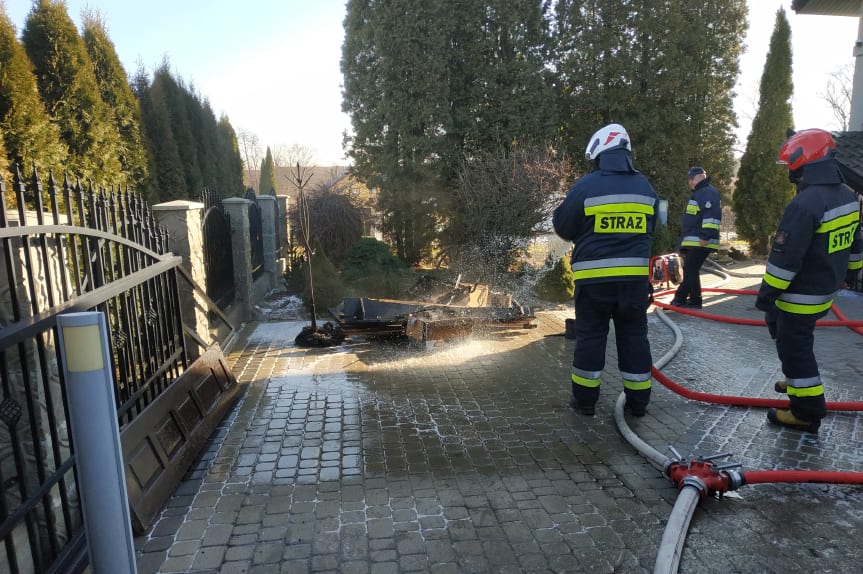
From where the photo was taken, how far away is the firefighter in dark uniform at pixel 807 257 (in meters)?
3.75

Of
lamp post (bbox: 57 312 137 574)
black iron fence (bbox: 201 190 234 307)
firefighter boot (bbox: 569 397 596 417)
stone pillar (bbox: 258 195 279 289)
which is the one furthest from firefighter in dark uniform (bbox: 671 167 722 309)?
lamp post (bbox: 57 312 137 574)

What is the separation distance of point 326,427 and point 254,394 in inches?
42.9

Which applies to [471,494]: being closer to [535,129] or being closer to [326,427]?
[326,427]

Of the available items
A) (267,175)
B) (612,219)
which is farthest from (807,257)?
(267,175)

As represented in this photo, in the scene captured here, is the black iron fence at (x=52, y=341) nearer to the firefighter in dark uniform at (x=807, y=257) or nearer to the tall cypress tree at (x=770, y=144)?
the firefighter in dark uniform at (x=807, y=257)

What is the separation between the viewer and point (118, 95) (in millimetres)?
8469

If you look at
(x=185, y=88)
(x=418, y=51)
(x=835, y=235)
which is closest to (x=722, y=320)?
(x=835, y=235)

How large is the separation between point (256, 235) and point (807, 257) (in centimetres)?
886

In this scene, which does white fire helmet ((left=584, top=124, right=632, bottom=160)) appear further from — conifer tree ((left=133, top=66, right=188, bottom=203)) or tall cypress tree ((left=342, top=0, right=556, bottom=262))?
tall cypress tree ((left=342, top=0, right=556, bottom=262))

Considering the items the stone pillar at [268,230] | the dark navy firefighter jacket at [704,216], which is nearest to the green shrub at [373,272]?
the stone pillar at [268,230]

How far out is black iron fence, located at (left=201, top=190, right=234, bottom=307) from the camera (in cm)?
708

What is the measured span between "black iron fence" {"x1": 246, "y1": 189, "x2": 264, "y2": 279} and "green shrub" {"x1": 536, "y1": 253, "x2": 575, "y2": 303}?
497 centimetres

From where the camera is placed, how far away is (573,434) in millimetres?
4078

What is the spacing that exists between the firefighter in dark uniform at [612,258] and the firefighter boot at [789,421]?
2.96ft
